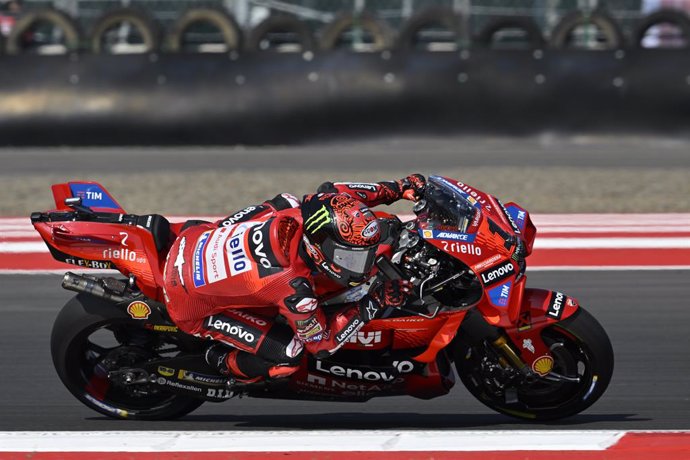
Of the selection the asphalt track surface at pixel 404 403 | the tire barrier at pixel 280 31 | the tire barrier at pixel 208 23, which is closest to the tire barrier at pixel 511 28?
the tire barrier at pixel 280 31

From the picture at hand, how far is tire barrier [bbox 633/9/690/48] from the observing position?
13.6 metres

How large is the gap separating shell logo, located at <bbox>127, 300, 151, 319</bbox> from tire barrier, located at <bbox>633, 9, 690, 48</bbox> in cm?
1024

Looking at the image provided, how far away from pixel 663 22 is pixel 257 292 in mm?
10659

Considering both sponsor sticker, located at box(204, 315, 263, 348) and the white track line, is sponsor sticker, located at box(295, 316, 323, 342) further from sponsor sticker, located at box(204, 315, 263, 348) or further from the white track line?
the white track line

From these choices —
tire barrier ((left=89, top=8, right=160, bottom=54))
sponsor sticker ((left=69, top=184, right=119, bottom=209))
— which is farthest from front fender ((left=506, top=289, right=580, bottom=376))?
tire barrier ((left=89, top=8, right=160, bottom=54))

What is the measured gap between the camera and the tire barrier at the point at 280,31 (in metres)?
13.6

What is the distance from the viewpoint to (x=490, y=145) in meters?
12.5

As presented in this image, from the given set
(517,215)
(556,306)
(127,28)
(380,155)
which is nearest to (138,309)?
(517,215)

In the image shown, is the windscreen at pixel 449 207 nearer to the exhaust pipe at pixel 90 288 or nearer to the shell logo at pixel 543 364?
the shell logo at pixel 543 364

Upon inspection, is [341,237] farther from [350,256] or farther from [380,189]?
[380,189]

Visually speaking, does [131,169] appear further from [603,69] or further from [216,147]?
[603,69]

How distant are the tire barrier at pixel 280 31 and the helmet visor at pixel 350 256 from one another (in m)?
9.68

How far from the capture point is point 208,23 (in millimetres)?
13805

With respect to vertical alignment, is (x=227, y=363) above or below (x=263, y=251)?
below
